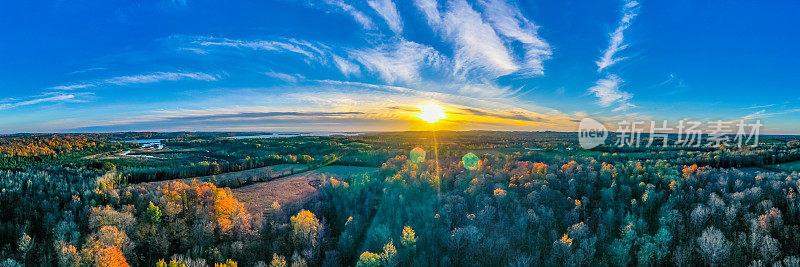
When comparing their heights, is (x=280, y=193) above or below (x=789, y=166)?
below

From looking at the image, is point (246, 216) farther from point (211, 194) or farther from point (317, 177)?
point (317, 177)

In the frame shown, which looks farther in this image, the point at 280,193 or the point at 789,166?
the point at 789,166

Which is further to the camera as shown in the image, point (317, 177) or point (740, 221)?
point (317, 177)

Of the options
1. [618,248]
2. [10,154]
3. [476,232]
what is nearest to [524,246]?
[476,232]

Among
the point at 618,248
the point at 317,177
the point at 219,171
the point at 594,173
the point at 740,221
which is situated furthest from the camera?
the point at 219,171

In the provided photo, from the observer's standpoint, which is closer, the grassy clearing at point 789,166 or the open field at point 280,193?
the open field at point 280,193

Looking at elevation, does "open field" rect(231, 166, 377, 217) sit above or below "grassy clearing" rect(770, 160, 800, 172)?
below

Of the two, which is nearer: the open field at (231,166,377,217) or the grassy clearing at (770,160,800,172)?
the open field at (231,166,377,217)

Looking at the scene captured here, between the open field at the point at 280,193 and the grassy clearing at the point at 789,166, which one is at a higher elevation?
the grassy clearing at the point at 789,166
